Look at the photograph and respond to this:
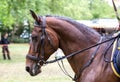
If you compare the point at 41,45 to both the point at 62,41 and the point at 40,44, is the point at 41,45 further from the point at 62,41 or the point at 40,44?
the point at 62,41

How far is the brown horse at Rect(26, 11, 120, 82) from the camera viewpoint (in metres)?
5.66

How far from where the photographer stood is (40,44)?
568cm

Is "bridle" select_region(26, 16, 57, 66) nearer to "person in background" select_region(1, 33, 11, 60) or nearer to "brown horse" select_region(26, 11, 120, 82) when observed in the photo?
"brown horse" select_region(26, 11, 120, 82)

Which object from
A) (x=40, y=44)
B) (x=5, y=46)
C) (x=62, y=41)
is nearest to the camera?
(x=40, y=44)

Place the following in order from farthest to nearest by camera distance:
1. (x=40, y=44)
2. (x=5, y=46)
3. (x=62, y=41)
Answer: (x=5, y=46) < (x=62, y=41) < (x=40, y=44)

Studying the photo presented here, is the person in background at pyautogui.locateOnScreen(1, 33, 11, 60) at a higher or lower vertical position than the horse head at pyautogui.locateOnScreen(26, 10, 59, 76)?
lower

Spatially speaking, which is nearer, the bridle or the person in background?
the bridle

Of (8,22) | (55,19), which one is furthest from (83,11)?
(55,19)

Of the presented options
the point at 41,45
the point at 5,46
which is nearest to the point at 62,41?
the point at 41,45

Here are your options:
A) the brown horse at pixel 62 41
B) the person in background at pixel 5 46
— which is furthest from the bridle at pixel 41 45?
the person in background at pixel 5 46

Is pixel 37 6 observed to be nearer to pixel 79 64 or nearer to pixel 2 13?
pixel 2 13

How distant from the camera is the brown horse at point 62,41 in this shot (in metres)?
5.66

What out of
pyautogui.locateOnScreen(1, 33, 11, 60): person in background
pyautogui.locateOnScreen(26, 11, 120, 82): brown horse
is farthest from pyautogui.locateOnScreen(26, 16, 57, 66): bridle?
pyautogui.locateOnScreen(1, 33, 11, 60): person in background

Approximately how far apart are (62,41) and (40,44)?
1.21 feet
